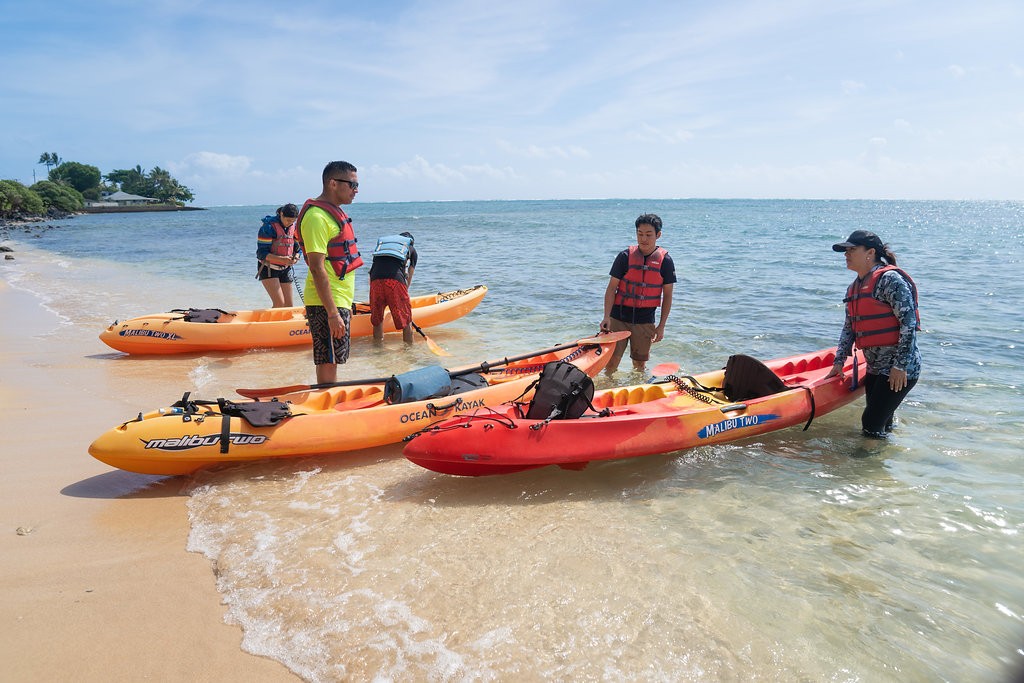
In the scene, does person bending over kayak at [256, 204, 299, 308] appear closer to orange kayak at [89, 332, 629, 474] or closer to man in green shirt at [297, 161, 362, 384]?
man in green shirt at [297, 161, 362, 384]

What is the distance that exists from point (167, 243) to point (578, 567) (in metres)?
35.1

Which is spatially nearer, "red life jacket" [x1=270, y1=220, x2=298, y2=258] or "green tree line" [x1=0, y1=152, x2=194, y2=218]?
"red life jacket" [x1=270, y1=220, x2=298, y2=258]

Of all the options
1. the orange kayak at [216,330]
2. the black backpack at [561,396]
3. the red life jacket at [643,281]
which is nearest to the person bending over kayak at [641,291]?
the red life jacket at [643,281]

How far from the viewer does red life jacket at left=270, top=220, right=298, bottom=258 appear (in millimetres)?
8922

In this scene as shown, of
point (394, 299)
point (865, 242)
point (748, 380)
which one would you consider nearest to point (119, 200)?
point (394, 299)

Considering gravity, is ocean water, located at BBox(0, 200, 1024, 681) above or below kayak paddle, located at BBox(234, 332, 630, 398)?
below

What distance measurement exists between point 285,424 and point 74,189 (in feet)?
324

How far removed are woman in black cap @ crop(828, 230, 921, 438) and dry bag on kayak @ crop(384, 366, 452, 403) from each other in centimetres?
337

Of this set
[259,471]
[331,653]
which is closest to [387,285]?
[259,471]

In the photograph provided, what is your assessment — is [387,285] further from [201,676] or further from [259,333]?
[201,676]

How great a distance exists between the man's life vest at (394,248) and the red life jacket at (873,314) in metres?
5.34

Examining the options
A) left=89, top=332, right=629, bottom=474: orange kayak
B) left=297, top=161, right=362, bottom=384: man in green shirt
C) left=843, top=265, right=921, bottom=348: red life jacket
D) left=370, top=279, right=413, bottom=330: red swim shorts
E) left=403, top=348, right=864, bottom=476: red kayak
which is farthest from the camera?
left=370, top=279, right=413, bottom=330: red swim shorts

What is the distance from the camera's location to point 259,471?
4.59 meters

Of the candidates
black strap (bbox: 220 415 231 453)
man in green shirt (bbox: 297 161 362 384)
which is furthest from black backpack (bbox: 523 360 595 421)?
black strap (bbox: 220 415 231 453)
